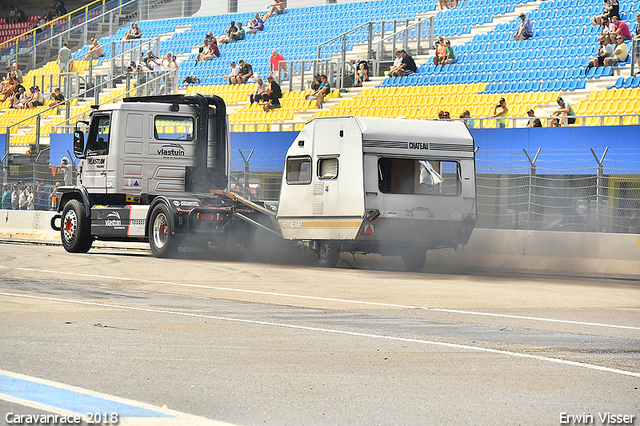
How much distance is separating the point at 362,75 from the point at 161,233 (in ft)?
45.9

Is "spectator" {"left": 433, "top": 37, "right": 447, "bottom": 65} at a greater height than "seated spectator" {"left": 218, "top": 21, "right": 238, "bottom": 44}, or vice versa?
"seated spectator" {"left": 218, "top": 21, "right": 238, "bottom": 44}

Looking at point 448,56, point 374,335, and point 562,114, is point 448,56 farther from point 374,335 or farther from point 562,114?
point 374,335

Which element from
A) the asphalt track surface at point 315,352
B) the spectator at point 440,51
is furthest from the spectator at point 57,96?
the asphalt track surface at point 315,352

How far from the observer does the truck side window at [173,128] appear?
20.0 meters

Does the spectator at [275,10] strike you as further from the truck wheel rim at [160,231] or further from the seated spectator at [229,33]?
the truck wheel rim at [160,231]

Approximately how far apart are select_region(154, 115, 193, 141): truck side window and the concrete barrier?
609 cm

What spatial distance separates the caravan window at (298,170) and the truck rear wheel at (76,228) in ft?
17.0

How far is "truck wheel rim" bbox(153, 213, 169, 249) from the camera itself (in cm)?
1897

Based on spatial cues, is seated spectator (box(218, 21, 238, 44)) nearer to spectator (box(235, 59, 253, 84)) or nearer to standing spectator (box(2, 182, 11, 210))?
spectator (box(235, 59, 253, 84))

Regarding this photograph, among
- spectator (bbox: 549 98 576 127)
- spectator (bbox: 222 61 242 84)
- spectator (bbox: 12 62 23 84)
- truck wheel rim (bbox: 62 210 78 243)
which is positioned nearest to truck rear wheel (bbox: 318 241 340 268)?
truck wheel rim (bbox: 62 210 78 243)

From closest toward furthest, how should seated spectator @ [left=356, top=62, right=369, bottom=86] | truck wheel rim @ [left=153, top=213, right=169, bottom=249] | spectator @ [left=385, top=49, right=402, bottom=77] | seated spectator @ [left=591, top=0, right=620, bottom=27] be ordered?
1. truck wheel rim @ [left=153, top=213, right=169, bottom=249]
2. seated spectator @ [left=591, top=0, right=620, bottom=27]
3. spectator @ [left=385, top=49, right=402, bottom=77]
4. seated spectator @ [left=356, top=62, right=369, bottom=86]

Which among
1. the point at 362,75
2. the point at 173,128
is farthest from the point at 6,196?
the point at 362,75

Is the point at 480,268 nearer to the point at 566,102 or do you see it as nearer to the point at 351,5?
the point at 566,102

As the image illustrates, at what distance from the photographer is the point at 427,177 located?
17125 mm
